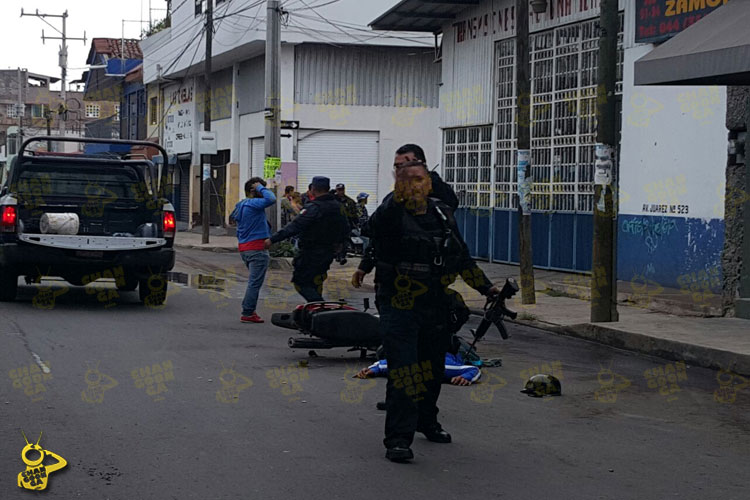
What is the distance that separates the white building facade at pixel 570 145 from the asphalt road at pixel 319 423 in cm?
369

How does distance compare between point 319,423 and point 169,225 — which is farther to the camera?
point 169,225

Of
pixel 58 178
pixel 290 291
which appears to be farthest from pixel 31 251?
pixel 290 291

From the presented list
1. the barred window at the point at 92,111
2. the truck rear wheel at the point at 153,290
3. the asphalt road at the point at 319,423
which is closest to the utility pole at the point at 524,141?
the asphalt road at the point at 319,423

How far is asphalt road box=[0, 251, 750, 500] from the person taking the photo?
19.4ft

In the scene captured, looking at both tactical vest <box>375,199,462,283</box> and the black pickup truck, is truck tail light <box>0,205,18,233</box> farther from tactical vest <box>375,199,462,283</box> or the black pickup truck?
tactical vest <box>375,199,462,283</box>

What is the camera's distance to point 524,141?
1496 cm

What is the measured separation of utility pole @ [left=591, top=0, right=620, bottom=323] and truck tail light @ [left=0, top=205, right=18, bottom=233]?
690cm

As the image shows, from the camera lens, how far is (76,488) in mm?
5645

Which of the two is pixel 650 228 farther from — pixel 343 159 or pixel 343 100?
pixel 343 100

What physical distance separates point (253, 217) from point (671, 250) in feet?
19.1

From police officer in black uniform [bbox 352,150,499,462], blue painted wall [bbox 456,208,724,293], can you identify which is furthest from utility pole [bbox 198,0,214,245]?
police officer in black uniform [bbox 352,150,499,462]

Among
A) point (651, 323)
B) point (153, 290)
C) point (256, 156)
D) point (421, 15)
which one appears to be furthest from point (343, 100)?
point (651, 323)

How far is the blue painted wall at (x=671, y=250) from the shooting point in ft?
46.4

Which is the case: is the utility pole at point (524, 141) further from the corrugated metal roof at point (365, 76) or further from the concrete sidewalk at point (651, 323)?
the corrugated metal roof at point (365, 76)
